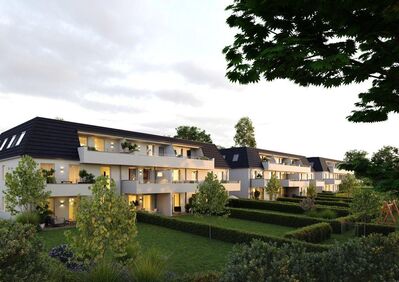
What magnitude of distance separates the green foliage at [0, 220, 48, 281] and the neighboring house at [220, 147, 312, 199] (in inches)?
1728

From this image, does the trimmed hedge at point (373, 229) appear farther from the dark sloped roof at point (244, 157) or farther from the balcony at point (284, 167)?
the balcony at point (284, 167)

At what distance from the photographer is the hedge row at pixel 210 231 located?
62.8 ft

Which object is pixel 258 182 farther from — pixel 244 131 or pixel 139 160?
pixel 244 131

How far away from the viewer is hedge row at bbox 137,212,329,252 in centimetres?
1913

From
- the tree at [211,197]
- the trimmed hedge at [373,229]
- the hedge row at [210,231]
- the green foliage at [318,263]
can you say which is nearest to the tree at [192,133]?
the hedge row at [210,231]

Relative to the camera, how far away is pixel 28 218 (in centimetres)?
2189

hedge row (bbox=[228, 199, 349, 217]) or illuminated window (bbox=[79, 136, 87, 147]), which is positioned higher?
illuminated window (bbox=[79, 136, 87, 147])

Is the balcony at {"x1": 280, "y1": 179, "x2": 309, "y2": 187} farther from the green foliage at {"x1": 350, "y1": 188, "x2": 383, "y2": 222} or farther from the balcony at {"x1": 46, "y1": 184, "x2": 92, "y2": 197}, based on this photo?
the balcony at {"x1": 46, "y1": 184, "x2": 92, "y2": 197}

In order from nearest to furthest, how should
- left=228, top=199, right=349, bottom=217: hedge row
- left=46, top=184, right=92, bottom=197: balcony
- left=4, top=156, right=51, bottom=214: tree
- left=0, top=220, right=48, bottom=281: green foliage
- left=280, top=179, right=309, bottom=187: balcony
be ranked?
left=0, top=220, right=48, bottom=281: green foliage
left=4, top=156, right=51, bottom=214: tree
left=46, top=184, right=92, bottom=197: balcony
left=228, top=199, right=349, bottom=217: hedge row
left=280, top=179, right=309, bottom=187: balcony

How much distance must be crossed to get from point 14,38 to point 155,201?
22.5m

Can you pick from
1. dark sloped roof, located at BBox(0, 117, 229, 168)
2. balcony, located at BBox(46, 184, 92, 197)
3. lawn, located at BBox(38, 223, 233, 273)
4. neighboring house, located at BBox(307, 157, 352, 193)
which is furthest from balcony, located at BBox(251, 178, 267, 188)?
balcony, located at BBox(46, 184, 92, 197)

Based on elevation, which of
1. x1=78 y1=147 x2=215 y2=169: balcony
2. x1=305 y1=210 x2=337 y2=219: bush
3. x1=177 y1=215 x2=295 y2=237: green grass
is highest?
x1=78 y1=147 x2=215 y2=169: balcony

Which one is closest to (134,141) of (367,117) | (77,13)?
(77,13)

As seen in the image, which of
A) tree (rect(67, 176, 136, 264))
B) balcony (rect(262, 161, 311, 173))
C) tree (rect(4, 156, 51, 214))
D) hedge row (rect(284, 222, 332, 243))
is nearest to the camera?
tree (rect(67, 176, 136, 264))
